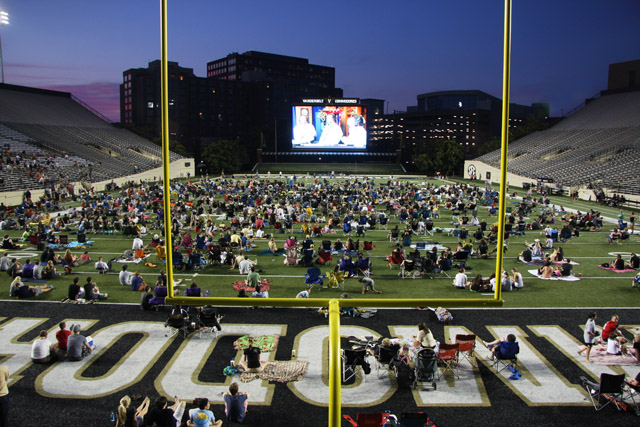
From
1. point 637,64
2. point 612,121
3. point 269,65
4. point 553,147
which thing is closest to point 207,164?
point 553,147

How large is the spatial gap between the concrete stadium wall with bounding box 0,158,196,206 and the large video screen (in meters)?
19.4

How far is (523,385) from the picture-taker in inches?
340

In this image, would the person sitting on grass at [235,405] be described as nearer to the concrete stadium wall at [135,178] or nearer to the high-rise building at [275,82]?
the concrete stadium wall at [135,178]

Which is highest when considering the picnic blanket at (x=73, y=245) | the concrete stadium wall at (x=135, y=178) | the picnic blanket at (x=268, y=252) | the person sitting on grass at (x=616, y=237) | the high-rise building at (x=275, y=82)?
the high-rise building at (x=275, y=82)

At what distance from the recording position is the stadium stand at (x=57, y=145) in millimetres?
41531

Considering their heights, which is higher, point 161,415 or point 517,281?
point 517,281

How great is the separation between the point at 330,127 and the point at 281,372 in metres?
72.8

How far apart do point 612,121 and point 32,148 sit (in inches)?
2672

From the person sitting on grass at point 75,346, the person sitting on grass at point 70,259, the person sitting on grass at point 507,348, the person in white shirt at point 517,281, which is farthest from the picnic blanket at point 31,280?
the person in white shirt at point 517,281

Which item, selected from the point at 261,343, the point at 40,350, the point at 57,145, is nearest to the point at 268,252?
the point at 261,343

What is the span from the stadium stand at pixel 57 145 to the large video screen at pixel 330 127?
21.1 m

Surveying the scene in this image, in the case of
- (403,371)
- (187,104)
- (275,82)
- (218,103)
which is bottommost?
(403,371)

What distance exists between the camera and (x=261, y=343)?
400 inches

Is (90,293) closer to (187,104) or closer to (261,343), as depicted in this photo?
(261,343)
